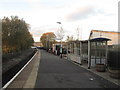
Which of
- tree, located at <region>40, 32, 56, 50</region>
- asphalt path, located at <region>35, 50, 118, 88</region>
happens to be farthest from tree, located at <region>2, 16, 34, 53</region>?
tree, located at <region>40, 32, 56, 50</region>

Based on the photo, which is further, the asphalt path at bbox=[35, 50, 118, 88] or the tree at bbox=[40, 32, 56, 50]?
the tree at bbox=[40, 32, 56, 50]

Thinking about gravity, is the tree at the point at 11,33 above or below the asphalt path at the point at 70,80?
above

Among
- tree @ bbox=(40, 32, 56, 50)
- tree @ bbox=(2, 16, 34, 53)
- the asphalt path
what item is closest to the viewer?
the asphalt path

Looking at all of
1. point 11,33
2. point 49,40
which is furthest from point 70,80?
point 49,40

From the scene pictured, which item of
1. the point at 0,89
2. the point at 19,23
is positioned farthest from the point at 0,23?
the point at 0,89

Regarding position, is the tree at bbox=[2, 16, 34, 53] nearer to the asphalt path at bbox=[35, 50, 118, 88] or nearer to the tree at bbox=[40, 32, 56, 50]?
the asphalt path at bbox=[35, 50, 118, 88]

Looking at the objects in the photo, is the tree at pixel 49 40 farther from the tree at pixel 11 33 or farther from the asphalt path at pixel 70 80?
the asphalt path at pixel 70 80

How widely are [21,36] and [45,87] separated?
71.1 ft

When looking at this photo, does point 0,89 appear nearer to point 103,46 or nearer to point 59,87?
point 59,87

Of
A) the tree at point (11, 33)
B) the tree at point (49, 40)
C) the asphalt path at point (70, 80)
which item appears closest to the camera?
the asphalt path at point (70, 80)

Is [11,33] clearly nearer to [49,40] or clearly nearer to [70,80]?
[70,80]

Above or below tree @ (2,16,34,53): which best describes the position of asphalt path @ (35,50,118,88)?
below

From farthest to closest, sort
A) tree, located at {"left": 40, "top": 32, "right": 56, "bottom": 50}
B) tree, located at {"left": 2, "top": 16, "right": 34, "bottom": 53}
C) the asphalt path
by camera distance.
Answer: tree, located at {"left": 40, "top": 32, "right": 56, "bottom": 50} → tree, located at {"left": 2, "top": 16, "right": 34, "bottom": 53} → the asphalt path

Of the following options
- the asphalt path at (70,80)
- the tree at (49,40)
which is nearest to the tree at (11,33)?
the asphalt path at (70,80)
